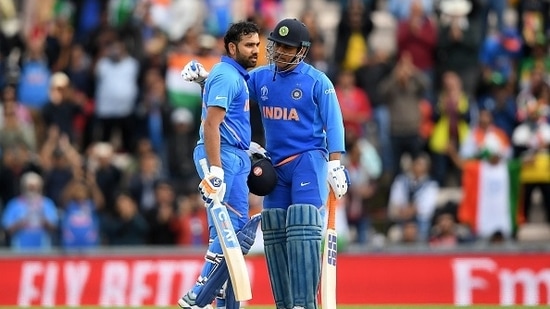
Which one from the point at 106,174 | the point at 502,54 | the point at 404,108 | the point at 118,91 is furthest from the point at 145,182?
the point at 502,54

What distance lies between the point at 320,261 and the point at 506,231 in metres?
8.60

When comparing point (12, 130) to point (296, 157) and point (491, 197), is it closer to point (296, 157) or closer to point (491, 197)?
point (491, 197)

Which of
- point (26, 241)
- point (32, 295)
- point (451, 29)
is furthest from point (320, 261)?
point (451, 29)

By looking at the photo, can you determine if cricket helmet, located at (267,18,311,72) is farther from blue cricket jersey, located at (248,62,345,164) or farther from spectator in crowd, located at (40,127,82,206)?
spectator in crowd, located at (40,127,82,206)

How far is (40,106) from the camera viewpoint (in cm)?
2292

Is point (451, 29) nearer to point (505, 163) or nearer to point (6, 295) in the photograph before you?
point (505, 163)

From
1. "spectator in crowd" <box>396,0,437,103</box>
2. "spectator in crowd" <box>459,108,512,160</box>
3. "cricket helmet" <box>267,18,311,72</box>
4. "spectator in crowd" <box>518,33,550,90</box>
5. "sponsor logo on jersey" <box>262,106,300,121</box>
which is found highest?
"spectator in crowd" <box>396,0,437,103</box>

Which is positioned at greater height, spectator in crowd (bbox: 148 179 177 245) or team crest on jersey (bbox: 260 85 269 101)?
team crest on jersey (bbox: 260 85 269 101)

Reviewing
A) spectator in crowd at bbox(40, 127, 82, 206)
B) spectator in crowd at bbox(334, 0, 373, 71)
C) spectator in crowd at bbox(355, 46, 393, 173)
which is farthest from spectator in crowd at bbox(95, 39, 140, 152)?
spectator in crowd at bbox(355, 46, 393, 173)

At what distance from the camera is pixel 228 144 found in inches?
498

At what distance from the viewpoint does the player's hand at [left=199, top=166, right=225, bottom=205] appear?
482 inches

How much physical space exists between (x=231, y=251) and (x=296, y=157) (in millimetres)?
1010

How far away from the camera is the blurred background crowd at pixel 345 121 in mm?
20734

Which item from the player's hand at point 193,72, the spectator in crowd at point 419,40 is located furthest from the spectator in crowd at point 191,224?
the player's hand at point 193,72
